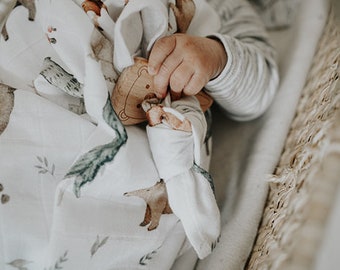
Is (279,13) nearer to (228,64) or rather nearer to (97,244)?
(228,64)

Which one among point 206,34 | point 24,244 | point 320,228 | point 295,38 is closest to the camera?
point 320,228

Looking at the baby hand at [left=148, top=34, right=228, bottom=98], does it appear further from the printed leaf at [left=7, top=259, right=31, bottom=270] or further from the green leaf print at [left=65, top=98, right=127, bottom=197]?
the printed leaf at [left=7, top=259, right=31, bottom=270]

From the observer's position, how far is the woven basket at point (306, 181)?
0.30m

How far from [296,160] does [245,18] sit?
284mm

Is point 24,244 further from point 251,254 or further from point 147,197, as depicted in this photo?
point 251,254

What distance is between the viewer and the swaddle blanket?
45cm

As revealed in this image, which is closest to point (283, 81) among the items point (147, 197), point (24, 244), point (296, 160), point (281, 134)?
point (281, 134)

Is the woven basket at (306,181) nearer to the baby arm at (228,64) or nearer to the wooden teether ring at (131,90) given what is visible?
the baby arm at (228,64)

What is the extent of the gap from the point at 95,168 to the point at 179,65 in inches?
5.9

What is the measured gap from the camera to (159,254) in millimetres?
491

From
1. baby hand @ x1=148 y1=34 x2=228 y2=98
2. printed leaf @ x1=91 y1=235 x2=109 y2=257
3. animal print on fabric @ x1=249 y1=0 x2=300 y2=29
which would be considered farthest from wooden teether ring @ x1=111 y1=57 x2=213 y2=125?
animal print on fabric @ x1=249 y1=0 x2=300 y2=29

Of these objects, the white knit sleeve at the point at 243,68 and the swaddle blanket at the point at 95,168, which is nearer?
the swaddle blanket at the point at 95,168

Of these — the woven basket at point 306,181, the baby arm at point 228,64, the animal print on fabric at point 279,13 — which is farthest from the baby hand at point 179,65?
the animal print on fabric at point 279,13

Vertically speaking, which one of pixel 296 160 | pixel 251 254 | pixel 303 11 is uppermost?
pixel 303 11
